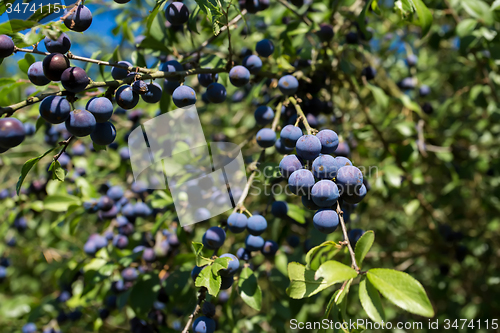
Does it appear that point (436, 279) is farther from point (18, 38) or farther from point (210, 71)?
point (18, 38)

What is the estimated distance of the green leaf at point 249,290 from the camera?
1329 mm

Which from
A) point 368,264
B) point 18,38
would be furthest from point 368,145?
point 18,38

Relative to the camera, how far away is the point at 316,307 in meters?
2.43

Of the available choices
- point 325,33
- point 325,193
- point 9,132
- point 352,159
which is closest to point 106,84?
point 9,132

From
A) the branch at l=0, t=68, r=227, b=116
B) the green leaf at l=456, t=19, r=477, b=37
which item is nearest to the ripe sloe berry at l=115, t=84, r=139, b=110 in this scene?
the branch at l=0, t=68, r=227, b=116

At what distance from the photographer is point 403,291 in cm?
95

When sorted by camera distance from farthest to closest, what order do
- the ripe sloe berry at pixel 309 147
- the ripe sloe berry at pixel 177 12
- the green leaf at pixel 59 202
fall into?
1. the green leaf at pixel 59 202
2. the ripe sloe berry at pixel 177 12
3. the ripe sloe berry at pixel 309 147

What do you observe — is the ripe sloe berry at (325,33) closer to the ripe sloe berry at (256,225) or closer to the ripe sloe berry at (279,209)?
the ripe sloe berry at (279,209)

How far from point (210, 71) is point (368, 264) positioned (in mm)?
2022

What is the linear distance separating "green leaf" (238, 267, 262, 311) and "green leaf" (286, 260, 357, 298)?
0.28m

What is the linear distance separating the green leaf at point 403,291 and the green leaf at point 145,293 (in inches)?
41.4

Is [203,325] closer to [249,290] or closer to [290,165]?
[249,290]

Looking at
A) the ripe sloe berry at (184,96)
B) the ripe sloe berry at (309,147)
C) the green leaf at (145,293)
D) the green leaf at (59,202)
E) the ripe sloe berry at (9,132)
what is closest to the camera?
A: the ripe sloe berry at (9,132)

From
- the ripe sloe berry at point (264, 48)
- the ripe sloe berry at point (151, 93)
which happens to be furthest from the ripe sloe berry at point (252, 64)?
the ripe sloe berry at point (151, 93)
